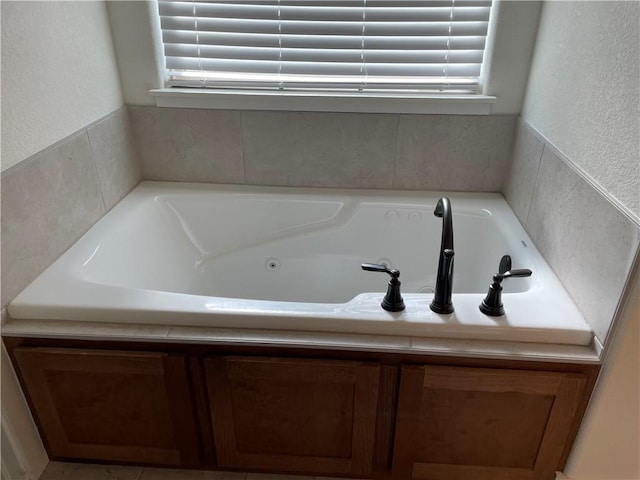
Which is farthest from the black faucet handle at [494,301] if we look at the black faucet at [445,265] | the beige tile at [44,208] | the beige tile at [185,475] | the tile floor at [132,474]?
the beige tile at [44,208]

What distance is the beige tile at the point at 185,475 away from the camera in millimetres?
1587

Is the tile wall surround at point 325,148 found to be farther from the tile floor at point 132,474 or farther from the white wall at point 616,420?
the tile floor at point 132,474

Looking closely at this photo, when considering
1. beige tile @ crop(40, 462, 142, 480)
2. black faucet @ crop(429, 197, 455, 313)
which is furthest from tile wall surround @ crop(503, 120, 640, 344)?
beige tile @ crop(40, 462, 142, 480)

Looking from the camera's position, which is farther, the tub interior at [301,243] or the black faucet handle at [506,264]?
the tub interior at [301,243]

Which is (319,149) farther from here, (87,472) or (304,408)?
(87,472)

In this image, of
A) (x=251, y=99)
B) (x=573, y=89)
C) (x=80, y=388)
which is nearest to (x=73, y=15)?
(x=251, y=99)

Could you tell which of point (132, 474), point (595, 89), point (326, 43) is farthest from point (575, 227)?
point (132, 474)

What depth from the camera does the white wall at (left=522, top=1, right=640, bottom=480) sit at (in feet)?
3.78

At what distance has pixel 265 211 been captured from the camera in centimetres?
209

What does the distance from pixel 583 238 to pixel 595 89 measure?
398 millimetres

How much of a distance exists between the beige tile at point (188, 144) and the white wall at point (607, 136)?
46.9 inches

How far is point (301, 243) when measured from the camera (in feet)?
6.95

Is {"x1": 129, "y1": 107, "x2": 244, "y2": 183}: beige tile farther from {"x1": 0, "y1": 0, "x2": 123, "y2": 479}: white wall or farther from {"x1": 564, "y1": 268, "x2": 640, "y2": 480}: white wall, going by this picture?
{"x1": 564, "y1": 268, "x2": 640, "y2": 480}: white wall

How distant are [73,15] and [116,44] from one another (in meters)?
0.30
